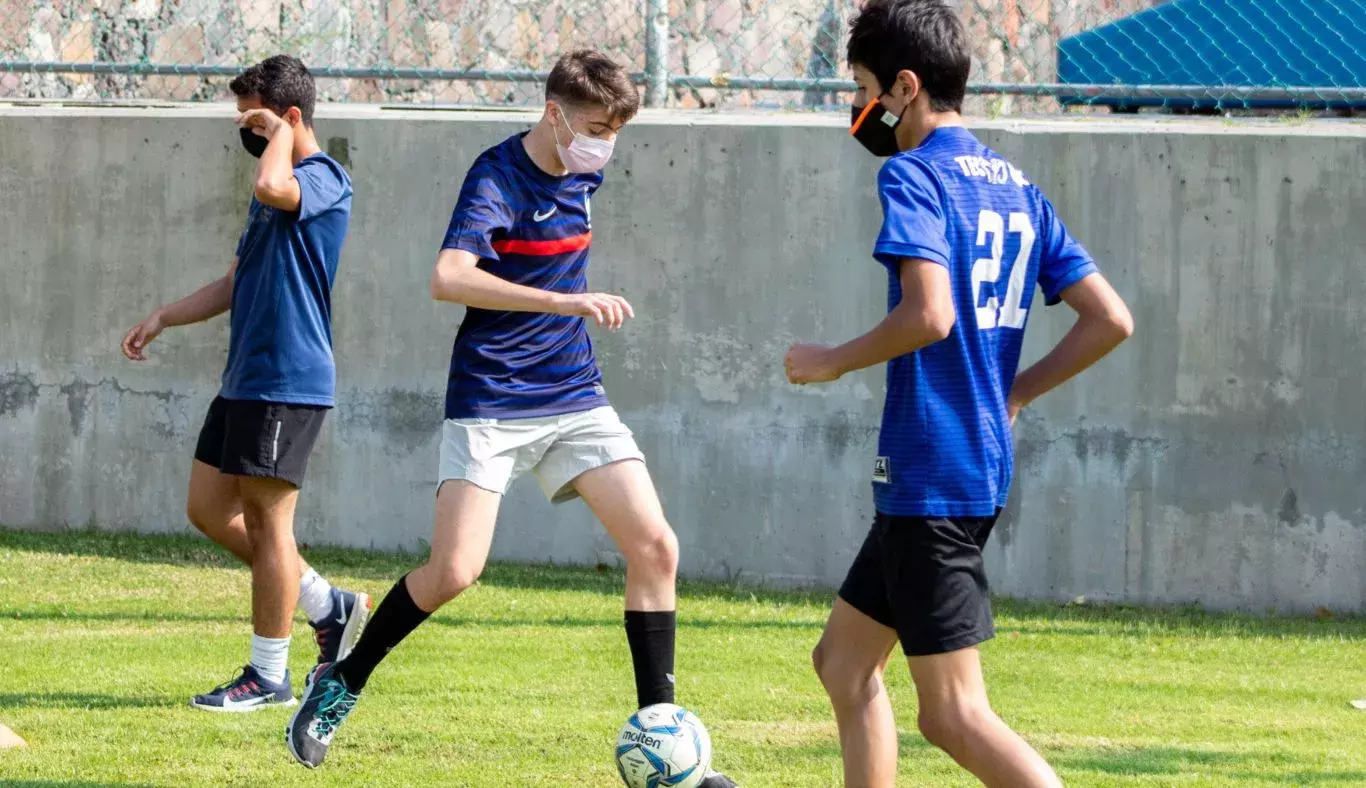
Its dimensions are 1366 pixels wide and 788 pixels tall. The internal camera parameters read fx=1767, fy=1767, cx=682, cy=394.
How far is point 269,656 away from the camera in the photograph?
5.84 metres

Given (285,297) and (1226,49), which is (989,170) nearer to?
(285,297)

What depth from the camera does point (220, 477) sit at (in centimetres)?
600

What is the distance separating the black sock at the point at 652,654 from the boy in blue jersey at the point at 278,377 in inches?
54.7

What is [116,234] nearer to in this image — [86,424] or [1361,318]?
[86,424]

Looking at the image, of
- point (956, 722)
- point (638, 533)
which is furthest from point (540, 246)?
point (956, 722)

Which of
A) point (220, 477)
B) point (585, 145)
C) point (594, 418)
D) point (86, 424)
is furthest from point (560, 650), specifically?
point (86, 424)

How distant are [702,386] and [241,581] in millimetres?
2356

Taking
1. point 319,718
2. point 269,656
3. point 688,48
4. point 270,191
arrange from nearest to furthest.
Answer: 1. point 319,718
2. point 270,191
3. point 269,656
4. point 688,48

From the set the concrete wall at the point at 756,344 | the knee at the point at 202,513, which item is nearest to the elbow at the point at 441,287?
the knee at the point at 202,513

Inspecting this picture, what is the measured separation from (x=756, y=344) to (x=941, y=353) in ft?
15.9

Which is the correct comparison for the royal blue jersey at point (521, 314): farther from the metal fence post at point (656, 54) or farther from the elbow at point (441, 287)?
the metal fence post at point (656, 54)

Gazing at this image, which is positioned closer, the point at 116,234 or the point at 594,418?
the point at 594,418

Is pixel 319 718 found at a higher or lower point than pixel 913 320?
lower

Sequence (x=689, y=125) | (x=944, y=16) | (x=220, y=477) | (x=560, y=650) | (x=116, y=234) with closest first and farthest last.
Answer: (x=944, y=16)
(x=220, y=477)
(x=560, y=650)
(x=689, y=125)
(x=116, y=234)
